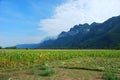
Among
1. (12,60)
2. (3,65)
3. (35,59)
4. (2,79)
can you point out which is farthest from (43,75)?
(35,59)

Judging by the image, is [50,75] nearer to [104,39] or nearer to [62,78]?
[62,78]

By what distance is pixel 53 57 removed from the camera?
36625mm

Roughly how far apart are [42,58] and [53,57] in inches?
149

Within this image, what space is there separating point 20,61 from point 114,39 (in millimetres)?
158208

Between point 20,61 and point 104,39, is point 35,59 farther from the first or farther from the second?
point 104,39

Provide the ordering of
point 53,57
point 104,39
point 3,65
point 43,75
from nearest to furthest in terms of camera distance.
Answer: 1. point 43,75
2. point 3,65
3. point 53,57
4. point 104,39

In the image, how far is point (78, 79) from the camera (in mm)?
14594

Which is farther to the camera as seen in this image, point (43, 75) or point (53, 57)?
point (53, 57)

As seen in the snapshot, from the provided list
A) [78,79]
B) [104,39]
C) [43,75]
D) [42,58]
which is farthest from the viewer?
[104,39]

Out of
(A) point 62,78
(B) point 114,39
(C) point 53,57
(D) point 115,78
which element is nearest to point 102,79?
(D) point 115,78

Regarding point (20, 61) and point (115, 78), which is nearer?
point (115, 78)

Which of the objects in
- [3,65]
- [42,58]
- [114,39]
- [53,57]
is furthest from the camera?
[114,39]

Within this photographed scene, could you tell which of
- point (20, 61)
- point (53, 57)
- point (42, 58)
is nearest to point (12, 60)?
point (20, 61)

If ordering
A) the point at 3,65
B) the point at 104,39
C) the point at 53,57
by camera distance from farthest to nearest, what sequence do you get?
the point at 104,39 < the point at 53,57 < the point at 3,65
